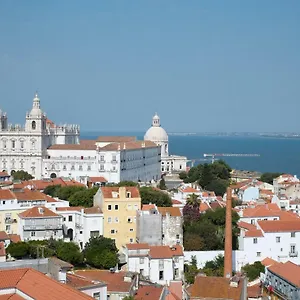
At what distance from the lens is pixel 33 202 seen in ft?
104

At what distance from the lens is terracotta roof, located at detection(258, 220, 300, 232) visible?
29675 millimetres

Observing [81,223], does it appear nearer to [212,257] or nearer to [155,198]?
[155,198]

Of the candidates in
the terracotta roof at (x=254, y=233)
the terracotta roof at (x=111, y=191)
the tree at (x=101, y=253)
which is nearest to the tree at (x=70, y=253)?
the tree at (x=101, y=253)

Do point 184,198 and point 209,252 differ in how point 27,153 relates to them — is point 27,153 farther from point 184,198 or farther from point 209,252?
point 209,252

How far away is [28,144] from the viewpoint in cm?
5784

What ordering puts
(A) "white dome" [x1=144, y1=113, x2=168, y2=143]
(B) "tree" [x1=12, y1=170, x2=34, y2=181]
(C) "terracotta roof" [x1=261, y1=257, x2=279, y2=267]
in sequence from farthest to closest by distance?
(A) "white dome" [x1=144, y1=113, x2=168, y2=143]
(B) "tree" [x1=12, y1=170, x2=34, y2=181]
(C) "terracotta roof" [x1=261, y1=257, x2=279, y2=267]

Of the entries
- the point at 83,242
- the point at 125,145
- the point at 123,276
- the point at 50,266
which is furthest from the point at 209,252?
the point at 125,145

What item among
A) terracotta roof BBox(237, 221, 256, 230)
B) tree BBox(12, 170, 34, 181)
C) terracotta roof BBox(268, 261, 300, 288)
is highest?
tree BBox(12, 170, 34, 181)

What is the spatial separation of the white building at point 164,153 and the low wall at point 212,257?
41.3 metres

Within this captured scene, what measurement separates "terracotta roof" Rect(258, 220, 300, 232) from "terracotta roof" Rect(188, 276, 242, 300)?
9.48 metres

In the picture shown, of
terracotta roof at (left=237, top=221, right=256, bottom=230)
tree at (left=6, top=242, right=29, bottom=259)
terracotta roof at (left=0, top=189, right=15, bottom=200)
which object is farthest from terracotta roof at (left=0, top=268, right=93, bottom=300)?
terracotta roof at (left=237, top=221, right=256, bottom=230)

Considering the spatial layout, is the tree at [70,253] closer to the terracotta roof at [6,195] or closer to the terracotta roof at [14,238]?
the terracotta roof at [14,238]

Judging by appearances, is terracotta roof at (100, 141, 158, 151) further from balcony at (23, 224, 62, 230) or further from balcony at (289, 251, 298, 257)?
balcony at (289, 251, 298, 257)

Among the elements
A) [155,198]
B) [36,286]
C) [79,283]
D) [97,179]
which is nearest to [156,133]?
[97,179]
